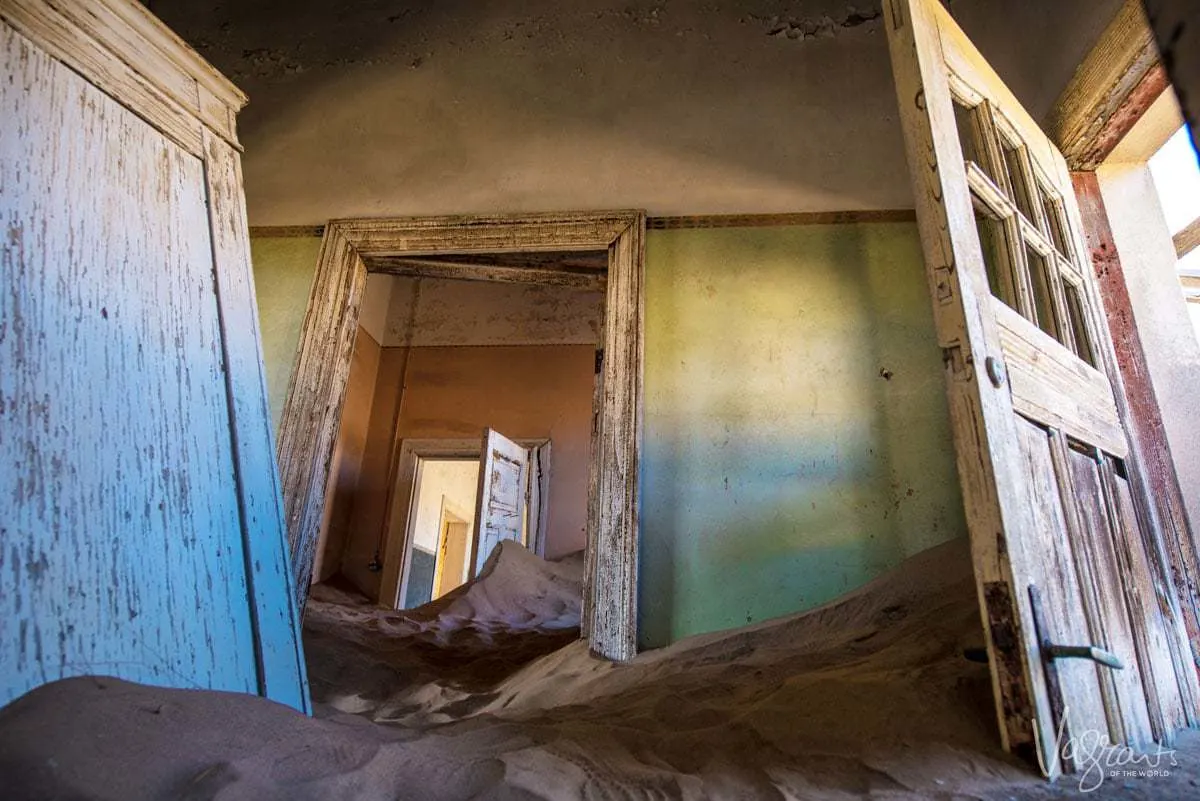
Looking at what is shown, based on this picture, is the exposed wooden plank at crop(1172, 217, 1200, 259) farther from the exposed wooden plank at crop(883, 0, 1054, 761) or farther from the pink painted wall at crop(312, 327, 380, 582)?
the pink painted wall at crop(312, 327, 380, 582)

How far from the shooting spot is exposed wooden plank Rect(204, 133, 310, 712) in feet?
5.49

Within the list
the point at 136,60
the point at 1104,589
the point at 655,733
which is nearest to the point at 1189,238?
the point at 1104,589

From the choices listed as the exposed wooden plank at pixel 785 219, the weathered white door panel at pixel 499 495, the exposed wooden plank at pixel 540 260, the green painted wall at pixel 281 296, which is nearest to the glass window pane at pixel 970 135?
the exposed wooden plank at pixel 785 219

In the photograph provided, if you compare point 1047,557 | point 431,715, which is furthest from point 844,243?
point 431,715

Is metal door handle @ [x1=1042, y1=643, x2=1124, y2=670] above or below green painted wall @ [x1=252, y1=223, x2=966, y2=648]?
below

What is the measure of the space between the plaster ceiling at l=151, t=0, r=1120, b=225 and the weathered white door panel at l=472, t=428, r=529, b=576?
8.56 ft

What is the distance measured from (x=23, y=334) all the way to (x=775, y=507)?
2.61m

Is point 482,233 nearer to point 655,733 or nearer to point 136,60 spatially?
point 136,60

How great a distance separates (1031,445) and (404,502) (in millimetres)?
6157

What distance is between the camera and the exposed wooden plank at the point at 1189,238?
3.79 meters

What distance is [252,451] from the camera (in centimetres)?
185

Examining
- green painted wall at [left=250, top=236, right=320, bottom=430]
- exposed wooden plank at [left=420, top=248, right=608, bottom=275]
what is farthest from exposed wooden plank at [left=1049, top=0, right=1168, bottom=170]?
green painted wall at [left=250, top=236, right=320, bottom=430]

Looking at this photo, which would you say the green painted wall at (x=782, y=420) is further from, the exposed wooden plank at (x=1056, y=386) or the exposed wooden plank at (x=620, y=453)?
the exposed wooden plank at (x=1056, y=386)

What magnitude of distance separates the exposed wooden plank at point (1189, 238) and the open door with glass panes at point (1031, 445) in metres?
2.54
